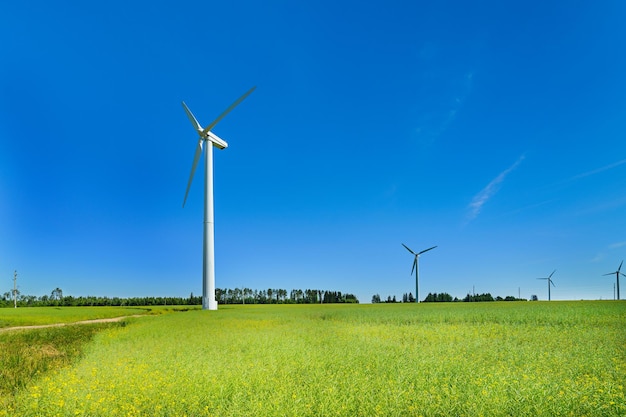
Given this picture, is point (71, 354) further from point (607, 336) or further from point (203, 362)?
point (607, 336)

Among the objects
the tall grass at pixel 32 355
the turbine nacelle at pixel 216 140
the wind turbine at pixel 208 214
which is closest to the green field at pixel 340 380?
the tall grass at pixel 32 355

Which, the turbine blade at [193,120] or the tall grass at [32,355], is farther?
the turbine blade at [193,120]

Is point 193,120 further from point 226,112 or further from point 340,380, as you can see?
point 340,380

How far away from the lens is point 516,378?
34.7ft

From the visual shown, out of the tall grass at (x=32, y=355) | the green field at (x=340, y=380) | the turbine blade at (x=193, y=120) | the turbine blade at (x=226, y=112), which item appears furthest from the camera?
the turbine blade at (x=193, y=120)

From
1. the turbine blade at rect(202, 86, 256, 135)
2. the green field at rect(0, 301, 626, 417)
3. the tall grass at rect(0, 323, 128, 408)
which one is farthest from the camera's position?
the turbine blade at rect(202, 86, 256, 135)

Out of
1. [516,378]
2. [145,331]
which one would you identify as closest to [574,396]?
[516,378]

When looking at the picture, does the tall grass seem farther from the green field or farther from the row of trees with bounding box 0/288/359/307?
the row of trees with bounding box 0/288/359/307

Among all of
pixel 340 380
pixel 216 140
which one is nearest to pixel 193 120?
pixel 216 140

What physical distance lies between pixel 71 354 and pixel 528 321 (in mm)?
27520

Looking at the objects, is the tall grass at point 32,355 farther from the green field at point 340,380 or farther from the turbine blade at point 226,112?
the turbine blade at point 226,112

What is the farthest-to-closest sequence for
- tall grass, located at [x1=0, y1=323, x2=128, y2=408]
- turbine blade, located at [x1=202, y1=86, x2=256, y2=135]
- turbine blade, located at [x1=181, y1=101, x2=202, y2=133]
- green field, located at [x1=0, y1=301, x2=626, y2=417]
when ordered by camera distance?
turbine blade, located at [x1=181, y1=101, x2=202, y2=133], turbine blade, located at [x1=202, y1=86, x2=256, y2=135], tall grass, located at [x1=0, y1=323, x2=128, y2=408], green field, located at [x1=0, y1=301, x2=626, y2=417]

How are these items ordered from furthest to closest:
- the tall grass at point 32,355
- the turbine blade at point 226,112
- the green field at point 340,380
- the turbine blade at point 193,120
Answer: the turbine blade at point 193,120 < the turbine blade at point 226,112 < the tall grass at point 32,355 < the green field at point 340,380

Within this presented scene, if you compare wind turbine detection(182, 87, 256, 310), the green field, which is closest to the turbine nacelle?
wind turbine detection(182, 87, 256, 310)
